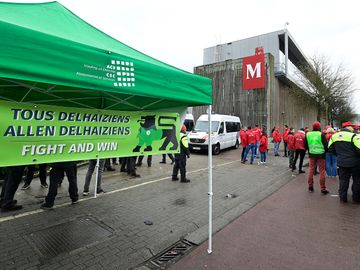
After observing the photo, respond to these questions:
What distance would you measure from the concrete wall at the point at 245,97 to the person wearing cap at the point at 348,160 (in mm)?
17992

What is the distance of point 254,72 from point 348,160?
17.4 meters

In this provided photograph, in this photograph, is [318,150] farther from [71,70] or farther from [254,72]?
[254,72]

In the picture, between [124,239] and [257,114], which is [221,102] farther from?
[124,239]

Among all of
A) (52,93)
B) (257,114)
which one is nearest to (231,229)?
(52,93)

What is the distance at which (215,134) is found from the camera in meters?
14.9

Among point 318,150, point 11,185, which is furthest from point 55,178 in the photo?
point 318,150

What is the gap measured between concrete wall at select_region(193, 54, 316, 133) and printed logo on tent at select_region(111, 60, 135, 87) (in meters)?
22.2

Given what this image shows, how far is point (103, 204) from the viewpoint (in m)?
5.15

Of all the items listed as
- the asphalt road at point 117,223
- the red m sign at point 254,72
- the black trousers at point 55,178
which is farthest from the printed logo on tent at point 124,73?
the red m sign at point 254,72

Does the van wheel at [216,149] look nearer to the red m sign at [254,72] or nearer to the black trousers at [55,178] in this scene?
the red m sign at [254,72]

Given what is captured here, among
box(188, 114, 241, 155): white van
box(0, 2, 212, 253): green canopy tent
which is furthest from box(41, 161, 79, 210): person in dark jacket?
box(188, 114, 241, 155): white van

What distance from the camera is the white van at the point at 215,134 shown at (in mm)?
14477

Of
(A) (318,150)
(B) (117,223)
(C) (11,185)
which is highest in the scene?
(A) (318,150)

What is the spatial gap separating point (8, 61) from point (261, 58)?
69.7ft
